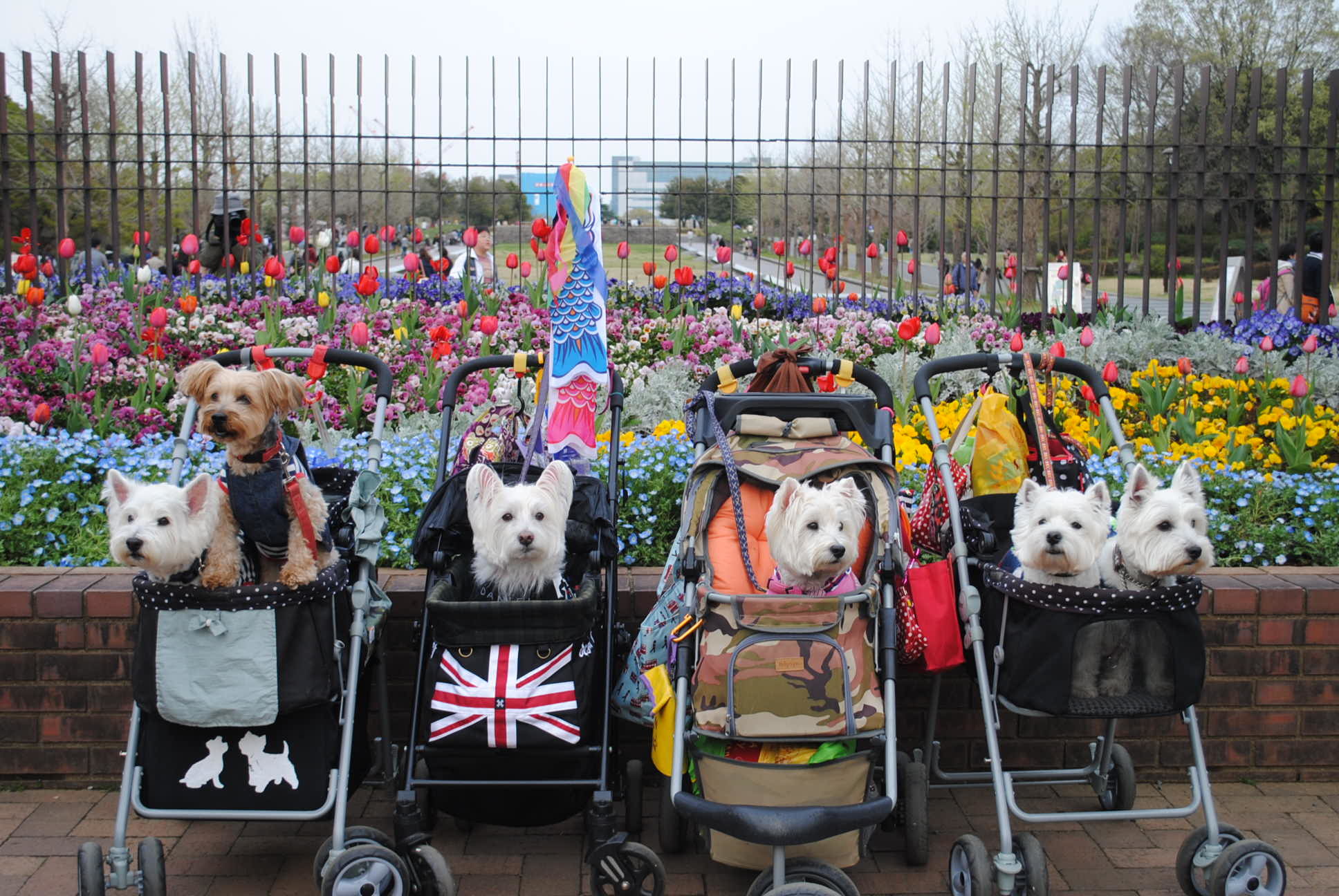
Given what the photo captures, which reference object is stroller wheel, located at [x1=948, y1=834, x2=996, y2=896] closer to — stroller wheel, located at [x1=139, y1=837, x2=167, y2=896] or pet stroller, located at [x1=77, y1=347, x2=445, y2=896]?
pet stroller, located at [x1=77, y1=347, x2=445, y2=896]

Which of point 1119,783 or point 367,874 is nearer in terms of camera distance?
point 367,874

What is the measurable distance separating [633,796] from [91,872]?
1.57 metres

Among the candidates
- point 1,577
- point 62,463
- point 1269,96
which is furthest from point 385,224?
point 1269,96

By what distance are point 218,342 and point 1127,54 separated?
34364 mm

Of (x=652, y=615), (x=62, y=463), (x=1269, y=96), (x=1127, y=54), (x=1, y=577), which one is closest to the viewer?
(x=652, y=615)

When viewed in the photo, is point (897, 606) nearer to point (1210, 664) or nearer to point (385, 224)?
point (1210, 664)

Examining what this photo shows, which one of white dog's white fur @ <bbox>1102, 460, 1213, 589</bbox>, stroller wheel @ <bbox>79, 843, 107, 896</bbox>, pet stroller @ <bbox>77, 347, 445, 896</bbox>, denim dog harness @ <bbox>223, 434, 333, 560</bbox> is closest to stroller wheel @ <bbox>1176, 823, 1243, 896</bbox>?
white dog's white fur @ <bbox>1102, 460, 1213, 589</bbox>

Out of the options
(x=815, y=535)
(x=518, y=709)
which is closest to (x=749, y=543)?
(x=815, y=535)

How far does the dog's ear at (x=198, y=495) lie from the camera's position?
10.3 ft

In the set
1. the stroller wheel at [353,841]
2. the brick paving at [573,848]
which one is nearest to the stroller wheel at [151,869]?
the brick paving at [573,848]

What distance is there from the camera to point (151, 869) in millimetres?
3215

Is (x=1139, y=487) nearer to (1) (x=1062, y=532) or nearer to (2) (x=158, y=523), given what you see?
(1) (x=1062, y=532)

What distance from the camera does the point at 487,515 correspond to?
11.5 ft

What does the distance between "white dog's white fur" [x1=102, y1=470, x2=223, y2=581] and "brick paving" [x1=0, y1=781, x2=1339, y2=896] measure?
42.2 inches
